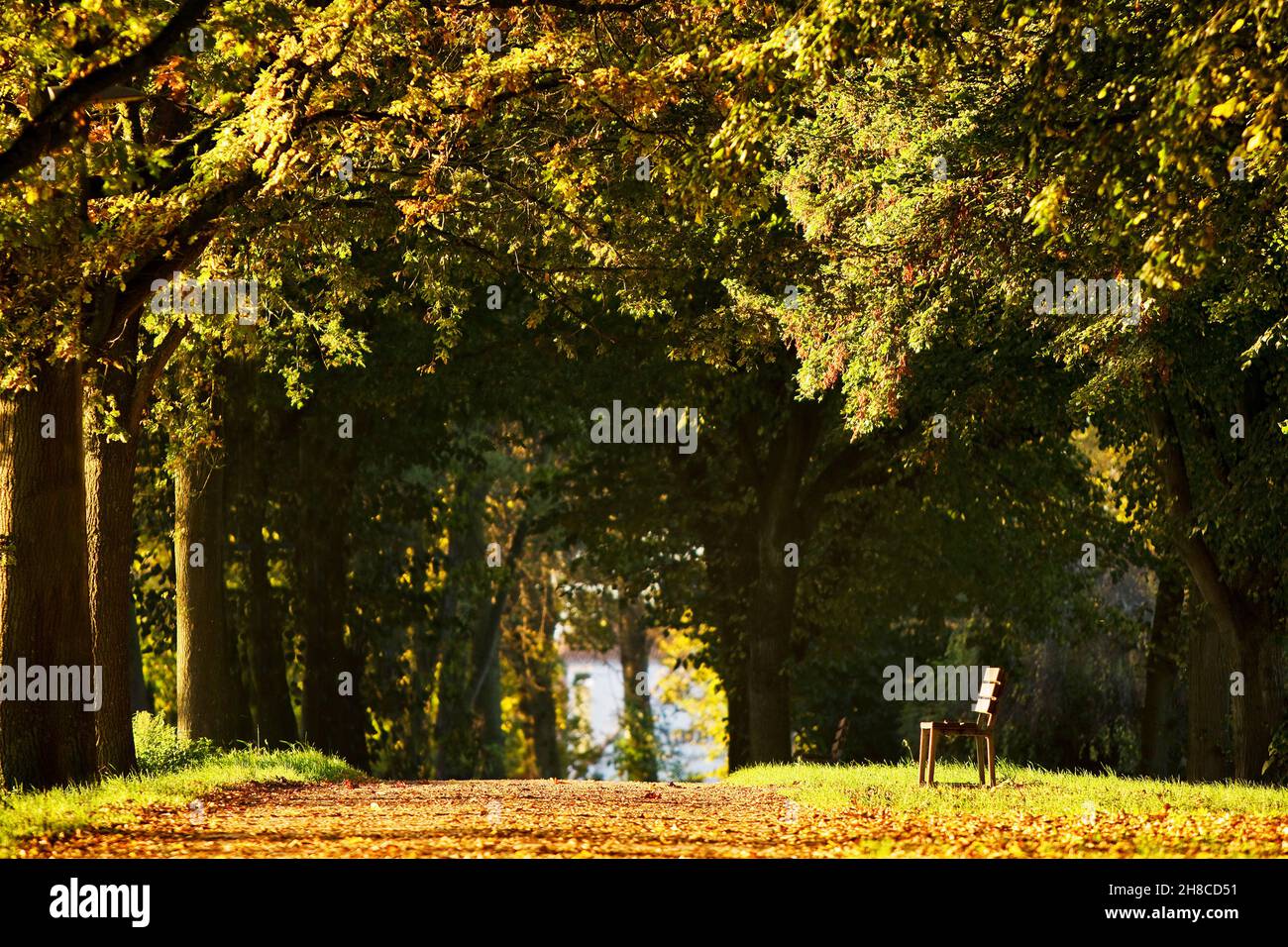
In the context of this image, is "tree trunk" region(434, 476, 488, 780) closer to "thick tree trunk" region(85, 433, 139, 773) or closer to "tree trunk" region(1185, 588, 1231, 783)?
"tree trunk" region(1185, 588, 1231, 783)

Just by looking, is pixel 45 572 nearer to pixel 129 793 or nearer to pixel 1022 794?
pixel 129 793

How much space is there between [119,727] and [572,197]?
23.3 feet

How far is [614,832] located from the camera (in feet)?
37.2

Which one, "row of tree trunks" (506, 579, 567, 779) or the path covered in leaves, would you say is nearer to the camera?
the path covered in leaves

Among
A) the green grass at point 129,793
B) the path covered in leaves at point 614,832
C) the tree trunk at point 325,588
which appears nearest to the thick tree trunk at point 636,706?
the tree trunk at point 325,588

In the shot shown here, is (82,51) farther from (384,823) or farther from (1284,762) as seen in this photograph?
(1284,762)

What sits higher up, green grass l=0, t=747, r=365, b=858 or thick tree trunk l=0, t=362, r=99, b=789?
thick tree trunk l=0, t=362, r=99, b=789

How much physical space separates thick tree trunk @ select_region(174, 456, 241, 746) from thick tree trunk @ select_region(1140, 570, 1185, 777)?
49.4 ft

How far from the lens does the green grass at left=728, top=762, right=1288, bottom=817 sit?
1278cm

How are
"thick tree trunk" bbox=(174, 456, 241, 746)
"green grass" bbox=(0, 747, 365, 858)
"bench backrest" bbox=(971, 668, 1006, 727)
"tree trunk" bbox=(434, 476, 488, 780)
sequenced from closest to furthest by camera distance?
"green grass" bbox=(0, 747, 365, 858)
"bench backrest" bbox=(971, 668, 1006, 727)
"thick tree trunk" bbox=(174, 456, 241, 746)
"tree trunk" bbox=(434, 476, 488, 780)

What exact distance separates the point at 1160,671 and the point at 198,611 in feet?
53.4

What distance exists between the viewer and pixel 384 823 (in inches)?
458

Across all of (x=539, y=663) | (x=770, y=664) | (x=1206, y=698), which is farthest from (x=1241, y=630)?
(x=539, y=663)

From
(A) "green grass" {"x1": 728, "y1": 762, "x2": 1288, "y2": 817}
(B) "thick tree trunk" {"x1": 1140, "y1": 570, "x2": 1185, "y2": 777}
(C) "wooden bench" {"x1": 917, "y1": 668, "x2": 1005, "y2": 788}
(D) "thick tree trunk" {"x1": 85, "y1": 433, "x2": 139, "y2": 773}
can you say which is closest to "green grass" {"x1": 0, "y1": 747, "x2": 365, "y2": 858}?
(D) "thick tree trunk" {"x1": 85, "y1": 433, "x2": 139, "y2": 773}
